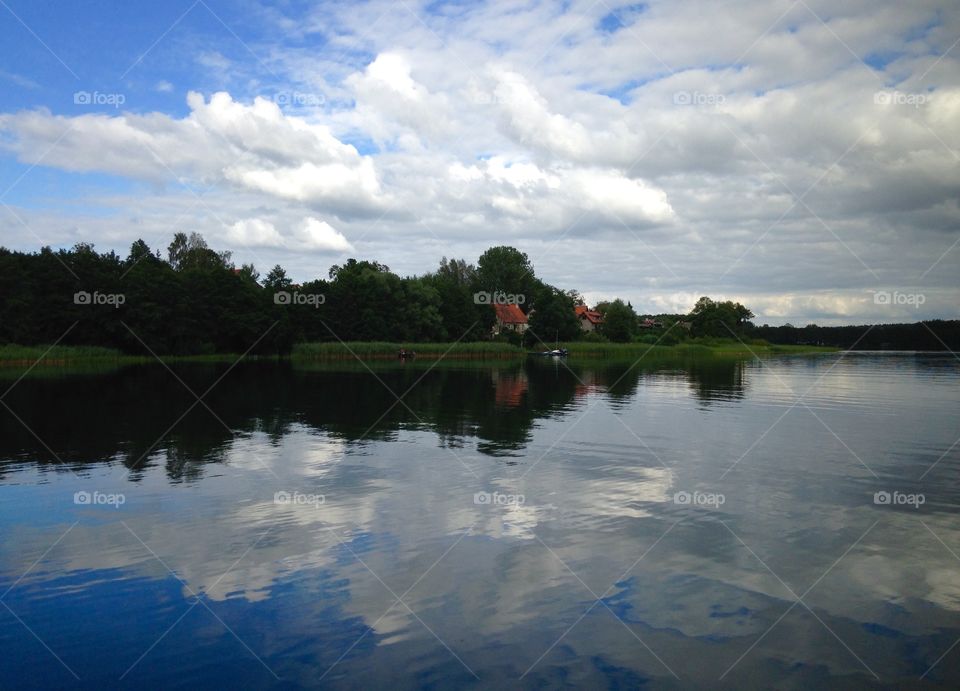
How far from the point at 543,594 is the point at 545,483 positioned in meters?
7.06

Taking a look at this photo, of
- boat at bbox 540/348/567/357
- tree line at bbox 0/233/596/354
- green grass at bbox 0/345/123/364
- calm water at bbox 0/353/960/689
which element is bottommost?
calm water at bbox 0/353/960/689

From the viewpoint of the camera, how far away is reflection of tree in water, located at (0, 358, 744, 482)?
69.0ft

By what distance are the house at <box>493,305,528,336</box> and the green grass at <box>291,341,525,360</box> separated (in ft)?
92.6

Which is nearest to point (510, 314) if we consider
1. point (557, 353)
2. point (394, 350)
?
point (557, 353)

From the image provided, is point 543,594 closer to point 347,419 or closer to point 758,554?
point 758,554

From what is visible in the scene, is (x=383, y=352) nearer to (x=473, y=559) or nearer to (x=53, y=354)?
(x=53, y=354)

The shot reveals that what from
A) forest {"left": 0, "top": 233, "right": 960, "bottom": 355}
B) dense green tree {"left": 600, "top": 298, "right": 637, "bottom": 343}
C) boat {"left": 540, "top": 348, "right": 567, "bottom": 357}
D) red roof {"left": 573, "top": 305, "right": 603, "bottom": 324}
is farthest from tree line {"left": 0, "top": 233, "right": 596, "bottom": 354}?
red roof {"left": 573, "top": 305, "right": 603, "bottom": 324}

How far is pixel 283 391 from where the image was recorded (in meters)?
41.8

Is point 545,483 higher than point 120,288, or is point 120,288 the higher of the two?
point 120,288

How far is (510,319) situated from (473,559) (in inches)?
5461

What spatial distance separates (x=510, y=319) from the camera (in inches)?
5886

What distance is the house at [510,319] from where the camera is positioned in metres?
139

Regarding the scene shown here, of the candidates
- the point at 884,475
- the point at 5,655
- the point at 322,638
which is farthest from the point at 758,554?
the point at 5,655

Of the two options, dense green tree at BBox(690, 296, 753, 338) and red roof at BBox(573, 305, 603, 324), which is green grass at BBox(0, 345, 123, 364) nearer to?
dense green tree at BBox(690, 296, 753, 338)
